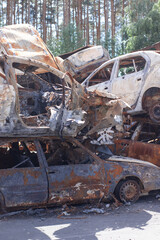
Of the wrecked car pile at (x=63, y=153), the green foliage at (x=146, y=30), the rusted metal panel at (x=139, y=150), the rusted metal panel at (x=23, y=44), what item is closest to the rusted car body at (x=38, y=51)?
the rusted metal panel at (x=23, y=44)

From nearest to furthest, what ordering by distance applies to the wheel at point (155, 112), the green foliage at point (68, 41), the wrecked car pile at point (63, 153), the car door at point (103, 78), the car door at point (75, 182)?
the wrecked car pile at point (63, 153) < the car door at point (75, 182) < the wheel at point (155, 112) < the car door at point (103, 78) < the green foliage at point (68, 41)

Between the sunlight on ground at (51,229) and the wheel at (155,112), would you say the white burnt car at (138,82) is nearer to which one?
the wheel at (155,112)

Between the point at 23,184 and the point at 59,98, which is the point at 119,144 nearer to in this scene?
the point at 59,98

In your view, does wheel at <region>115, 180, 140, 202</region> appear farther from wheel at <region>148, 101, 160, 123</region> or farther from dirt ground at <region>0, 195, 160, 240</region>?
wheel at <region>148, 101, 160, 123</region>

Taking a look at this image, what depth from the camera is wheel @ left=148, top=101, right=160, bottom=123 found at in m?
7.49

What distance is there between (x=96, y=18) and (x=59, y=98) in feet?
92.6

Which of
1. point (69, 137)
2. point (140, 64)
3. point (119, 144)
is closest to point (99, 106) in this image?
point (69, 137)

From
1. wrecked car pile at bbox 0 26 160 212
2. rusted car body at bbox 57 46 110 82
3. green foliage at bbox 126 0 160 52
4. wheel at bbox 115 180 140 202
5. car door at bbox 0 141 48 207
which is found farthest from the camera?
green foliage at bbox 126 0 160 52

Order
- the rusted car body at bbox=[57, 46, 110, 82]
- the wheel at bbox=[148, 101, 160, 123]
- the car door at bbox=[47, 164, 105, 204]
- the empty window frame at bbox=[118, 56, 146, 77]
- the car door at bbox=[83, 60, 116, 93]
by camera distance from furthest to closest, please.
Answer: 1. the rusted car body at bbox=[57, 46, 110, 82]
2. the car door at bbox=[83, 60, 116, 93]
3. the empty window frame at bbox=[118, 56, 146, 77]
4. the wheel at bbox=[148, 101, 160, 123]
5. the car door at bbox=[47, 164, 105, 204]

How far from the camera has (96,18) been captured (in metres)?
33.1

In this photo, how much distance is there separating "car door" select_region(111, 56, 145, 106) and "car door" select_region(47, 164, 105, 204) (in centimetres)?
312

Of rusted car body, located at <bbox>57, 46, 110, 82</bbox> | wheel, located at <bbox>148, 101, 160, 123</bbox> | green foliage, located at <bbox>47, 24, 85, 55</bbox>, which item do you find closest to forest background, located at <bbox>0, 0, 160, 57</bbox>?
green foliage, located at <bbox>47, 24, 85, 55</bbox>

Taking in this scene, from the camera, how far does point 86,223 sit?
4707mm

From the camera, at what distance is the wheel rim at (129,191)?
18.3 feet
